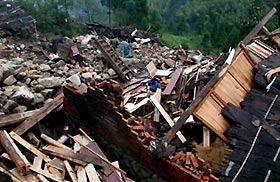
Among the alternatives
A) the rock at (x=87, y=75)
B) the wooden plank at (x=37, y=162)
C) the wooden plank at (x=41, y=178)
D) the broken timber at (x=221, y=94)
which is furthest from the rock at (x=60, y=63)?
the broken timber at (x=221, y=94)

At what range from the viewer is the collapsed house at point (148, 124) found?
754cm

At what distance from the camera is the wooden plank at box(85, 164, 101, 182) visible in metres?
7.56

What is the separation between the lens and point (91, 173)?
25.1 feet

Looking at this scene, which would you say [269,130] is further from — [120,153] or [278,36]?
[278,36]

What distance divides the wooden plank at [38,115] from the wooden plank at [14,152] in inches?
10.9

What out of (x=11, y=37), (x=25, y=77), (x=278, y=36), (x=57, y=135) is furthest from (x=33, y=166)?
(x=11, y=37)

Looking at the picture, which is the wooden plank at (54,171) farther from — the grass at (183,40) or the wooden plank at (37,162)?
the grass at (183,40)

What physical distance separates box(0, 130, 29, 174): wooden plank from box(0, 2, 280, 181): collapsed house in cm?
2

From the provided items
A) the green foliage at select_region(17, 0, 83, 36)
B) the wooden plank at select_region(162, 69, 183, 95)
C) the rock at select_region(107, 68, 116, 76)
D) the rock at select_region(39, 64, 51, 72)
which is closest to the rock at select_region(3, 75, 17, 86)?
the rock at select_region(39, 64, 51, 72)

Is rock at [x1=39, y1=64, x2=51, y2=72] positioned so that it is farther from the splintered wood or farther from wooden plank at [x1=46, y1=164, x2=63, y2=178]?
wooden plank at [x1=46, y1=164, x2=63, y2=178]

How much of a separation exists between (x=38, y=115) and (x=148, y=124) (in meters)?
2.18

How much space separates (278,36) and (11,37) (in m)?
10.1

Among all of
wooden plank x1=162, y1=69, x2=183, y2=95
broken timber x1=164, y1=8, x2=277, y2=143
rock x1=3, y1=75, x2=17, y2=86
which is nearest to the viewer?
broken timber x1=164, y1=8, x2=277, y2=143

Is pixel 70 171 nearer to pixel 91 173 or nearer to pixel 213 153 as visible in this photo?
pixel 91 173
